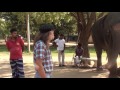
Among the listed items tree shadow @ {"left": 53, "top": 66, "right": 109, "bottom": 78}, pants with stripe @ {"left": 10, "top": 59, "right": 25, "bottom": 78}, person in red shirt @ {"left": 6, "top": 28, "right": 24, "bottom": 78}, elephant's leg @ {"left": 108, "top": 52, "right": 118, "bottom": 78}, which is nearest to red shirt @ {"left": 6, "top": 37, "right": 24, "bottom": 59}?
person in red shirt @ {"left": 6, "top": 28, "right": 24, "bottom": 78}

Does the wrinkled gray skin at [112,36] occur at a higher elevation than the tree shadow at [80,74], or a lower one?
higher

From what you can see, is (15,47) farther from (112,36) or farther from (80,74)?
(80,74)

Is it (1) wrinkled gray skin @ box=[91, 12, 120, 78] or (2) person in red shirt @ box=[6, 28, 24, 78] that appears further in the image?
(1) wrinkled gray skin @ box=[91, 12, 120, 78]

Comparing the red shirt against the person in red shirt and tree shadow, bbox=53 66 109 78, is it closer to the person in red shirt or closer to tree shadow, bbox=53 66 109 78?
the person in red shirt

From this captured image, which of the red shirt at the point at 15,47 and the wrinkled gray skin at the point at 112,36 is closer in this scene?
the red shirt at the point at 15,47

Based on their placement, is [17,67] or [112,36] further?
[112,36]

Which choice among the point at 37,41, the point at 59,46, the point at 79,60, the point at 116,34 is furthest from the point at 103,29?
the point at 37,41

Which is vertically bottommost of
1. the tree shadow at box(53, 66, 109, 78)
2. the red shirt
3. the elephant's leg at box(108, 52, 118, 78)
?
the tree shadow at box(53, 66, 109, 78)

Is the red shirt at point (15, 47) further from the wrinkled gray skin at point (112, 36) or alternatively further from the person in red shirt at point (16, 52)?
the wrinkled gray skin at point (112, 36)

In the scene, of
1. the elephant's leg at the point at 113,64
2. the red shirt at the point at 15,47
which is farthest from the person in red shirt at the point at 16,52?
the elephant's leg at the point at 113,64

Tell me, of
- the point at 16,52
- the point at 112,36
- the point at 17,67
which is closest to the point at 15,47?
the point at 16,52

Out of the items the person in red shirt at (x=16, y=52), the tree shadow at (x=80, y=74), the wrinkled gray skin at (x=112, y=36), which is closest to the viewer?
the person in red shirt at (x=16, y=52)
